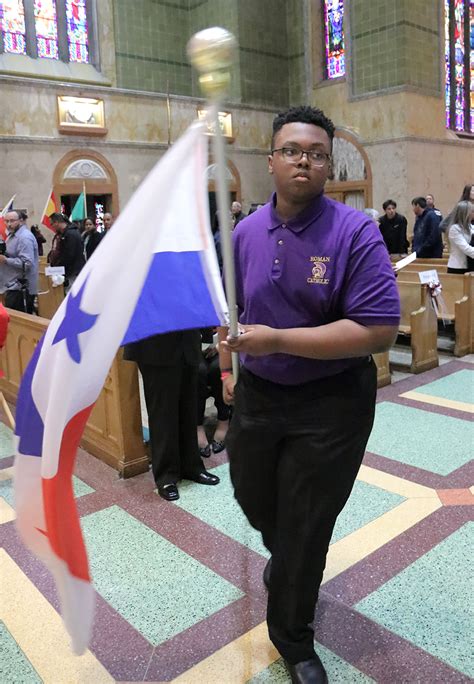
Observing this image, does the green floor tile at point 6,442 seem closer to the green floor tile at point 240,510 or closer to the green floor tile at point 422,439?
the green floor tile at point 240,510

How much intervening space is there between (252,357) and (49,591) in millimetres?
1597

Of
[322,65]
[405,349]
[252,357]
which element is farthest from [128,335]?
[322,65]

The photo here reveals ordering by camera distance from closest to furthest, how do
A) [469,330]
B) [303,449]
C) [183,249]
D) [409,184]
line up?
[303,449]
[183,249]
[469,330]
[409,184]

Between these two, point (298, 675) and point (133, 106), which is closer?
point (298, 675)

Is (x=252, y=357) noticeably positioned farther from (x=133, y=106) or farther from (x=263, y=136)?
(x=263, y=136)

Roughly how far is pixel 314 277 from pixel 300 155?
346 mm

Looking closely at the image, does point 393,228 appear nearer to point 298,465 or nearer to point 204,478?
point 204,478

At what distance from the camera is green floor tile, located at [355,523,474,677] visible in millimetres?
2320

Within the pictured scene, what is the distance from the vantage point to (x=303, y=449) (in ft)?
6.21

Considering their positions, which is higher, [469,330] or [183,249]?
[183,249]

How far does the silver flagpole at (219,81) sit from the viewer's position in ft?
4.70

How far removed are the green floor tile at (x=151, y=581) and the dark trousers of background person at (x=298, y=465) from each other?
1.94ft

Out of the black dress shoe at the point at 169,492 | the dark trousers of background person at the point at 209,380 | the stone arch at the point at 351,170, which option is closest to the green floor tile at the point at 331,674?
the black dress shoe at the point at 169,492

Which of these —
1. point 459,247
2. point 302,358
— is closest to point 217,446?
point 302,358
